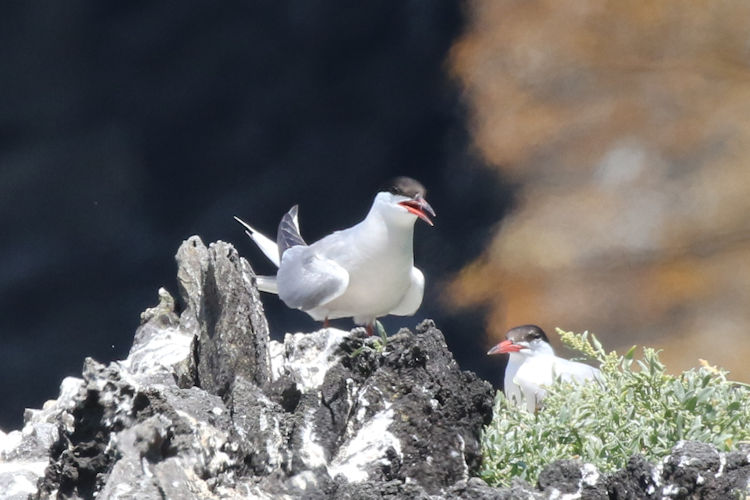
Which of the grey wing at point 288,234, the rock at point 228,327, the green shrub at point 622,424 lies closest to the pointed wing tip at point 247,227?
the grey wing at point 288,234

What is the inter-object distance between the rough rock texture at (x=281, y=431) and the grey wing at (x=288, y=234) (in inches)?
119

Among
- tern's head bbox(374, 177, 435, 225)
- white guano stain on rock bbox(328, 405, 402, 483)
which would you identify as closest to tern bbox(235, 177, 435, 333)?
tern's head bbox(374, 177, 435, 225)

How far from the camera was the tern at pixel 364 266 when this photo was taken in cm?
594

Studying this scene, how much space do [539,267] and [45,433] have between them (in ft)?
13.7

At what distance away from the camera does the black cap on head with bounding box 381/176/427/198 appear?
615 centimetres

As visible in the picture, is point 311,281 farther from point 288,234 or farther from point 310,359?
point 310,359

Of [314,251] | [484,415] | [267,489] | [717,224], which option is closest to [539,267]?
[717,224]

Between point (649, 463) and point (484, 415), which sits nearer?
point (649, 463)

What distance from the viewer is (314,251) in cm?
612

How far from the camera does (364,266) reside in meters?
6.06

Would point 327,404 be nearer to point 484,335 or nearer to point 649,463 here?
point 649,463

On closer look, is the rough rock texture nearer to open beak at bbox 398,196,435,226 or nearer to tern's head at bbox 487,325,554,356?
open beak at bbox 398,196,435,226

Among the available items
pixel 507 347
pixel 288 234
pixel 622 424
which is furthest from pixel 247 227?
pixel 622 424

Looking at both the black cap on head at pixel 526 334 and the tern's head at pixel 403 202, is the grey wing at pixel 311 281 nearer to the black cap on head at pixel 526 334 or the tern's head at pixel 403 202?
the tern's head at pixel 403 202
